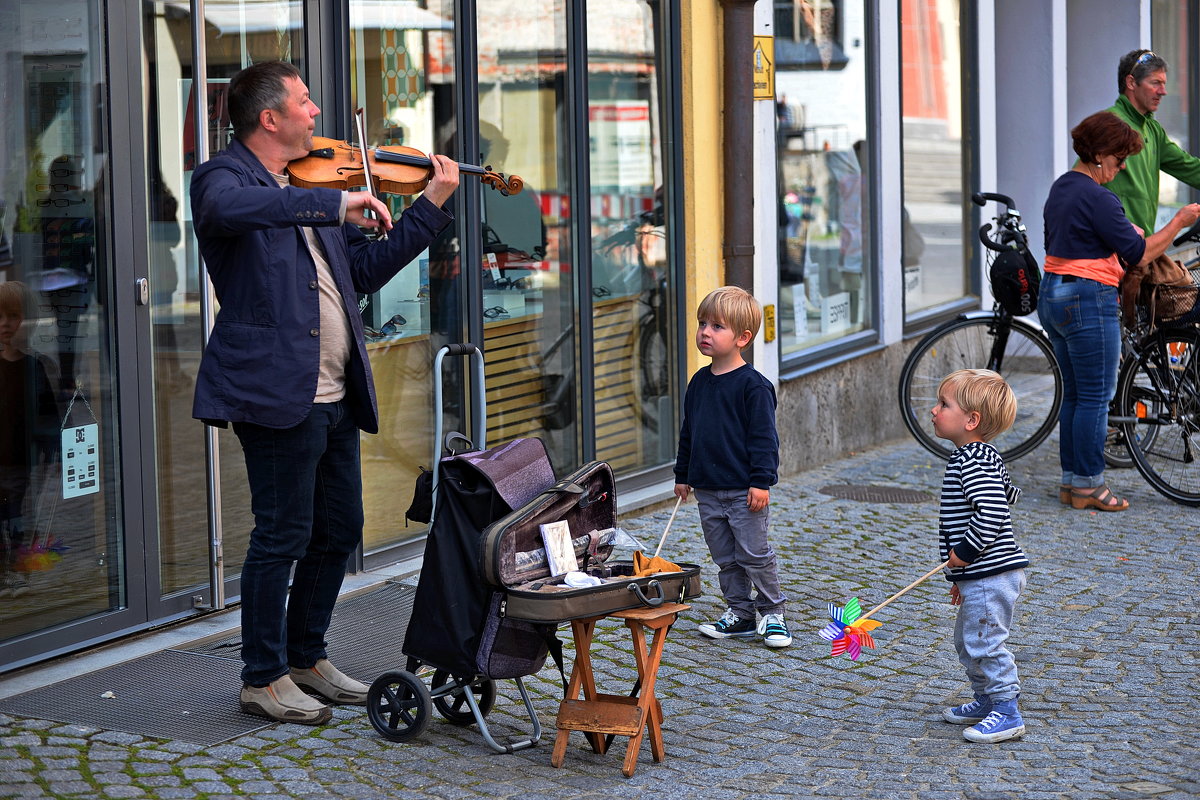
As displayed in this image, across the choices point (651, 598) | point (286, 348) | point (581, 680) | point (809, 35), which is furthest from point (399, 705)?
point (809, 35)

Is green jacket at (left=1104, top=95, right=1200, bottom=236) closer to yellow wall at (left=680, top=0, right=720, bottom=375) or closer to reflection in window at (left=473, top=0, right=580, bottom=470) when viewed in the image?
yellow wall at (left=680, top=0, right=720, bottom=375)

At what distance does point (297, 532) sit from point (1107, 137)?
15.3 feet

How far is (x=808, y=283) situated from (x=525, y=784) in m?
5.75

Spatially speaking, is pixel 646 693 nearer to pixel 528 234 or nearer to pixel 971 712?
pixel 971 712

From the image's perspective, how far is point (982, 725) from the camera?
4641 millimetres

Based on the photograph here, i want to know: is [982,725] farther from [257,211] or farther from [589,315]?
[589,315]

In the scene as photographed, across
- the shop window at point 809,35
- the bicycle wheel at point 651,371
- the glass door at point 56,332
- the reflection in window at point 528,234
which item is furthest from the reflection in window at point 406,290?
the shop window at point 809,35

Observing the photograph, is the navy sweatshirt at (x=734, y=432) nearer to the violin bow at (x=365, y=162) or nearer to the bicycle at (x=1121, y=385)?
the violin bow at (x=365, y=162)

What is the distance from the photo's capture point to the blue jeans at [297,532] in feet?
14.9

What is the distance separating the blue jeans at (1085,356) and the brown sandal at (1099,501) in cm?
4

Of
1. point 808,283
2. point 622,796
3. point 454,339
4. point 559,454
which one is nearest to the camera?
point 622,796

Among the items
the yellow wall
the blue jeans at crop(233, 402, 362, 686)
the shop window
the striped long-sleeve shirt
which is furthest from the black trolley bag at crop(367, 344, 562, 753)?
the shop window

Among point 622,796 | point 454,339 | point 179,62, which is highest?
point 179,62

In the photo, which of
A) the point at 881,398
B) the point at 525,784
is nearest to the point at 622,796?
the point at 525,784
